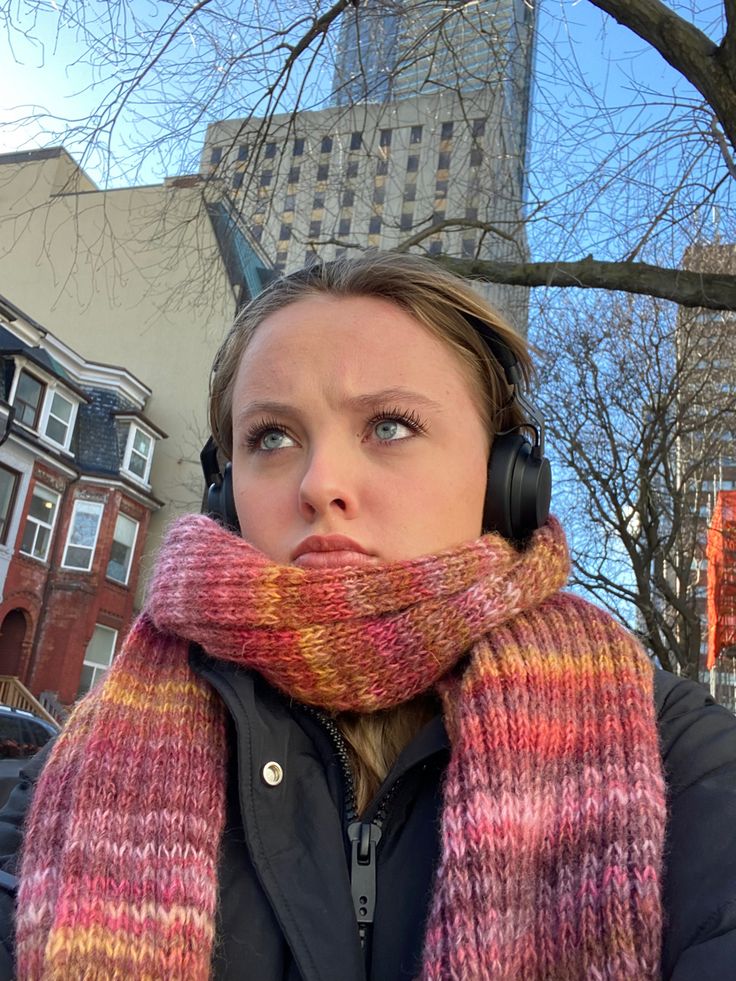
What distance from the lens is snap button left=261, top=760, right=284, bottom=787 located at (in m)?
1.23

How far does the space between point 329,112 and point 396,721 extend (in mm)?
4555

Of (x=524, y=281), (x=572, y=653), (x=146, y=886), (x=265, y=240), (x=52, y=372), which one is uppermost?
(x=52, y=372)

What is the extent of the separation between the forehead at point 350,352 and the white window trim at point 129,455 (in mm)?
18473

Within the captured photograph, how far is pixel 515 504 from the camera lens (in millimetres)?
1544

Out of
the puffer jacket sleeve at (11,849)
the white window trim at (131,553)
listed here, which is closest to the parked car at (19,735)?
the puffer jacket sleeve at (11,849)

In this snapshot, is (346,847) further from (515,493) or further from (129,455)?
(129,455)

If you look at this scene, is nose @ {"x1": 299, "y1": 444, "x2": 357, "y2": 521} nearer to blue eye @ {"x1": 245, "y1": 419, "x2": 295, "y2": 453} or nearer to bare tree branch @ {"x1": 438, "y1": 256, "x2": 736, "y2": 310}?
blue eye @ {"x1": 245, "y1": 419, "x2": 295, "y2": 453}

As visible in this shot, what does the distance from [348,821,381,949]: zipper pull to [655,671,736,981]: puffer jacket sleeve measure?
426mm

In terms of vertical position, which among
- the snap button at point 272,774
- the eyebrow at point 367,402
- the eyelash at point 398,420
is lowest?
the snap button at point 272,774

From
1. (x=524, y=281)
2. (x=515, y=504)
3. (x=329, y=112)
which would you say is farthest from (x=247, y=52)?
(x=515, y=504)

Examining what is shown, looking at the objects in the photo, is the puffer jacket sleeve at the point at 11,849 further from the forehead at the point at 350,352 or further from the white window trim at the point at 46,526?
the white window trim at the point at 46,526

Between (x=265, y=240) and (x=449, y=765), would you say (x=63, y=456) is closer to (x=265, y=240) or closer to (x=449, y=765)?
(x=265, y=240)

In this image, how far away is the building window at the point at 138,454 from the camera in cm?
1948

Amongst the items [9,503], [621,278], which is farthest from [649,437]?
[9,503]
